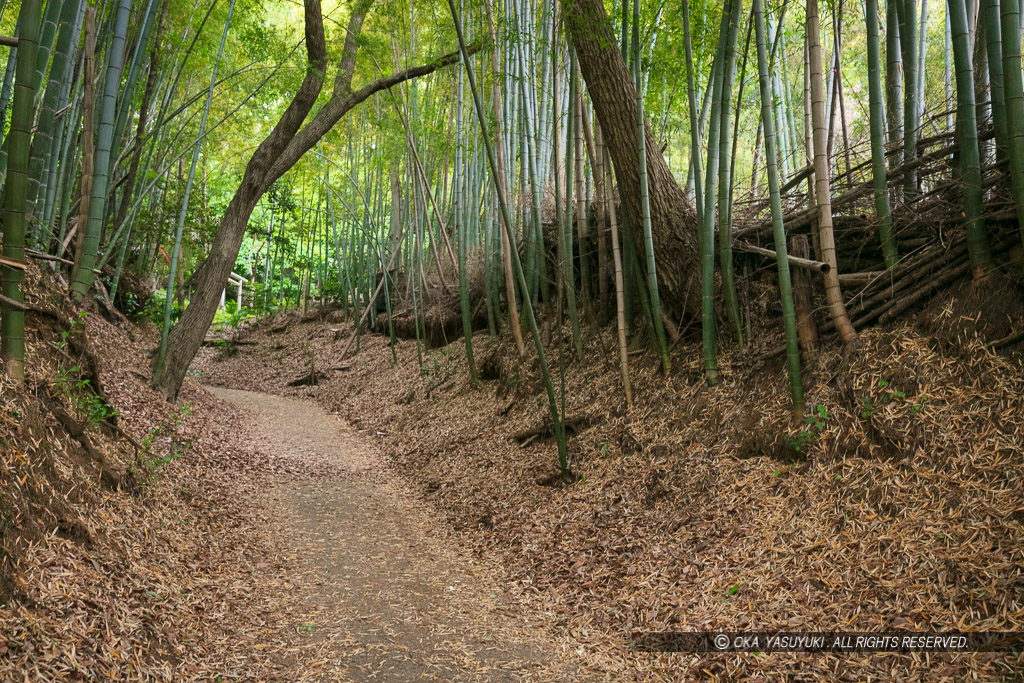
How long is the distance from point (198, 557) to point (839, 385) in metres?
3.37

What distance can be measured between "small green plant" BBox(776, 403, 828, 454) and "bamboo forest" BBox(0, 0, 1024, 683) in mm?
14

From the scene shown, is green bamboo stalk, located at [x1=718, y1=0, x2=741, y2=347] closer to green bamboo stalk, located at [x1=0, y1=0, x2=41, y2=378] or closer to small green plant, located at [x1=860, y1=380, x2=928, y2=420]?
small green plant, located at [x1=860, y1=380, x2=928, y2=420]

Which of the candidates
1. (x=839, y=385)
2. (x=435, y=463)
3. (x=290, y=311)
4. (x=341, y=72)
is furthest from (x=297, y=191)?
(x=839, y=385)

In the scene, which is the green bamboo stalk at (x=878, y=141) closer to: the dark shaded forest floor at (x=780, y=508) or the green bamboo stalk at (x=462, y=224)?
the dark shaded forest floor at (x=780, y=508)

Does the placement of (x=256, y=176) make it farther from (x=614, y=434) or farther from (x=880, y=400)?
(x=880, y=400)

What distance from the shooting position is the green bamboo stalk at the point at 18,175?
2.24m

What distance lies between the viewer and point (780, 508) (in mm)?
2799

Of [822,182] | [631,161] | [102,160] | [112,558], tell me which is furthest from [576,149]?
[112,558]

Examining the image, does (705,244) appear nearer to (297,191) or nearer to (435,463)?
(435,463)

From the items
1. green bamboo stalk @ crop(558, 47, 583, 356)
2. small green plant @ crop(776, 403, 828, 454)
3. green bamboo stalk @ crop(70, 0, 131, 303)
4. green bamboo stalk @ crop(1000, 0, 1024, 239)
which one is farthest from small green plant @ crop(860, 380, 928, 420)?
green bamboo stalk @ crop(70, 0, 131, 303)

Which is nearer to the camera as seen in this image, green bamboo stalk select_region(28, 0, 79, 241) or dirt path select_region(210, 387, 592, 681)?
dirt path select_region(210, 387, 592, 681)

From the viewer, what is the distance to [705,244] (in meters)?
3.76

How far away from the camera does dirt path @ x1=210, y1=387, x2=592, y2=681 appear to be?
2432 millimetres

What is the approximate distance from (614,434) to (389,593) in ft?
6.10
